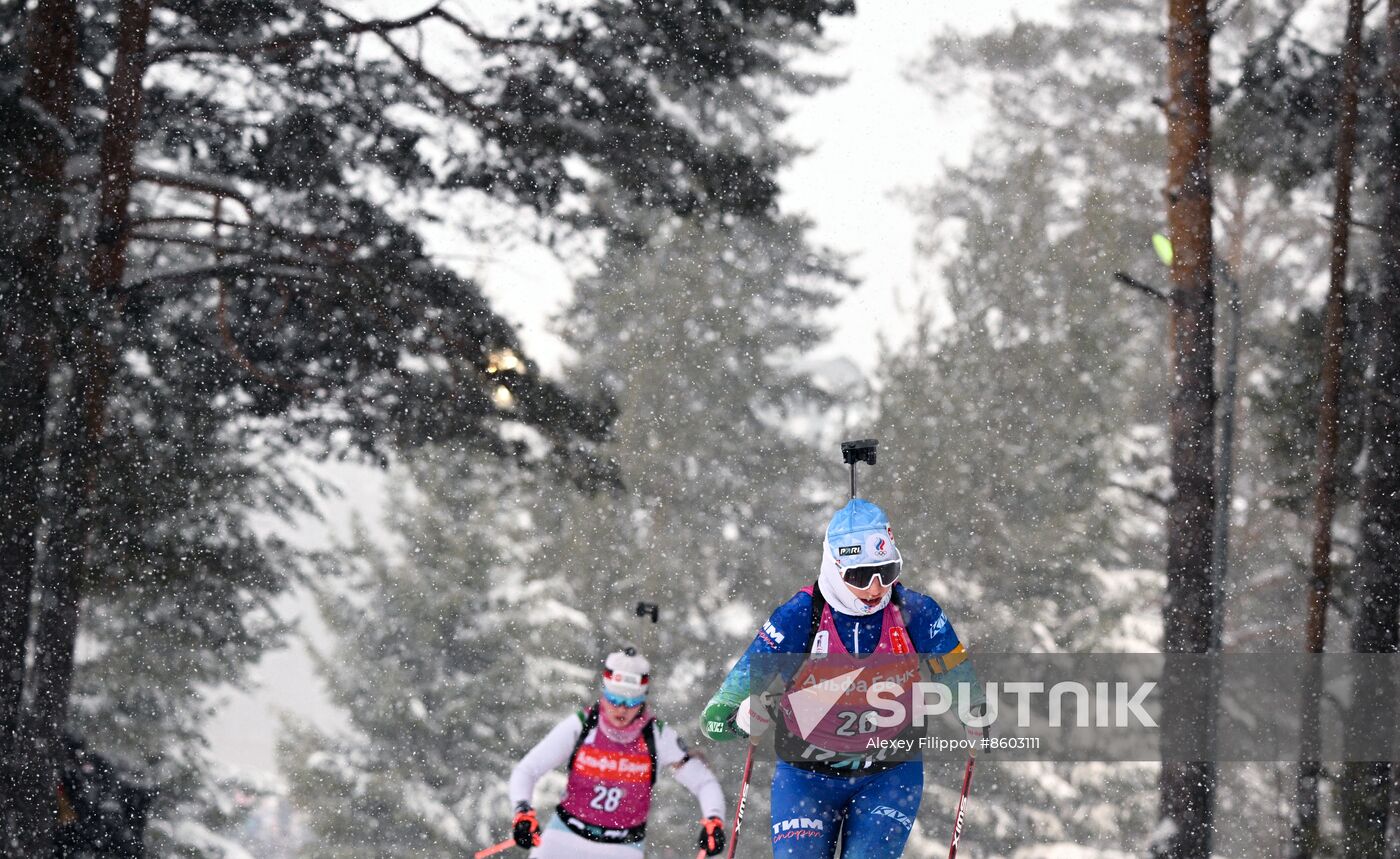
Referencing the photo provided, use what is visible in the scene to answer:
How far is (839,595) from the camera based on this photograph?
5.66 m

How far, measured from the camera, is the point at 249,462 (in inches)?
598

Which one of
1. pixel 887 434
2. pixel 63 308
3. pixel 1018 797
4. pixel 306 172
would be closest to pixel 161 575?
pixel 63 308

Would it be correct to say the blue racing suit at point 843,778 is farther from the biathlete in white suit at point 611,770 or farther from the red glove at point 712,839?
the biathlete in white suit at point 611,770

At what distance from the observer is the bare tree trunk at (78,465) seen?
1045 centimetres

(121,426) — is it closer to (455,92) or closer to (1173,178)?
(455,92)

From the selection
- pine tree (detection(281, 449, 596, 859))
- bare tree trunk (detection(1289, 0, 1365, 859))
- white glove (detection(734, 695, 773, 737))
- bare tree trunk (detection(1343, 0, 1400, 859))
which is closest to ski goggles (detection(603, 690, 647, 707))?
white glove (detection(734, 695, 773, 737))

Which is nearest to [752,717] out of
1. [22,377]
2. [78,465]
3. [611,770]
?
[611,770]

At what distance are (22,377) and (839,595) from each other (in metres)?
7.69

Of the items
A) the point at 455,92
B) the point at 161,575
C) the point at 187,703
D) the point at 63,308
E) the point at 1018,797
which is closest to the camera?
the point at 63,308

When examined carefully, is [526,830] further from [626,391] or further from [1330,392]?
[626,391]

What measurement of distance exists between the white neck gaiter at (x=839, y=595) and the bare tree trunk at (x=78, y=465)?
7426mm

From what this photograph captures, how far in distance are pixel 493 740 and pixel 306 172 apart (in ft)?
52.4

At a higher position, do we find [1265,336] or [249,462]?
[1265,336]

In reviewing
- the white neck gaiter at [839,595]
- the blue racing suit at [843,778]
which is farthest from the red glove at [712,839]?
the white neck gaiter at [839,595]
